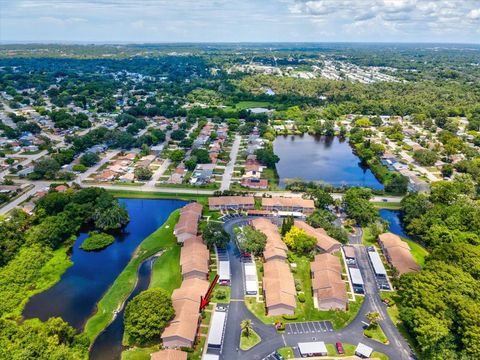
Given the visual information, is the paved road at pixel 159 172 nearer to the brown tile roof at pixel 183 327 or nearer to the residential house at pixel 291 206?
the residential house at pixel 291 206

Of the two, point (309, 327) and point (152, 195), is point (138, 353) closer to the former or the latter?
point (309, 327)

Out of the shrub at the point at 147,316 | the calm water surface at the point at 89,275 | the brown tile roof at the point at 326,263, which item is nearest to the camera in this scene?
the shrub at the point at 147,316

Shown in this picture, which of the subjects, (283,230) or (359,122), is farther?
(359,122)

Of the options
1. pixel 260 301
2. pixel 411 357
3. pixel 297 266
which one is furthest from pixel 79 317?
pixel 411 357

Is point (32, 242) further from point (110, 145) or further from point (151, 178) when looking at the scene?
point (110, 145)

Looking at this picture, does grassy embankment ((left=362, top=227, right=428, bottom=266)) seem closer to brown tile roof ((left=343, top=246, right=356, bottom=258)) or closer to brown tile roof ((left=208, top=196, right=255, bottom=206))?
brown tile roof ((left=343, top=246, right=356, bottom=258))

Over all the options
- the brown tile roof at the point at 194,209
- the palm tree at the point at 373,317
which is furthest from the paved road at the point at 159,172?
the palm tree at the point at 373,317

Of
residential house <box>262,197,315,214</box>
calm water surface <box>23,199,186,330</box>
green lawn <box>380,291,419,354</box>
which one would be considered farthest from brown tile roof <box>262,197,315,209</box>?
green lawn <box>380,291,419,354</box>
